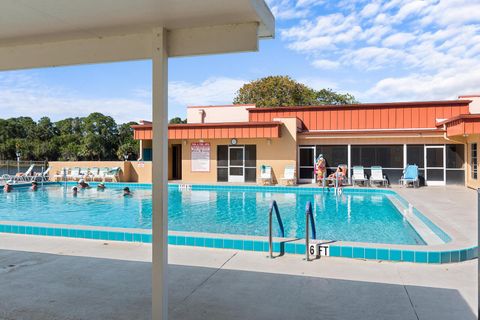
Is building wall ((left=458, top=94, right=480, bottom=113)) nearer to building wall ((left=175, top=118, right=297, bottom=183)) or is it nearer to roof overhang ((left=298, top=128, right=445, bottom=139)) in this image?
roof overhang ((left=298, top=128, right=445, bottom=139))

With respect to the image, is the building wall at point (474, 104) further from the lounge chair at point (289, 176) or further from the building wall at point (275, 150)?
the lounge chair at point (289, 176)

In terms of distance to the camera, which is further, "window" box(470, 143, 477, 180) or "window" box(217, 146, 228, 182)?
"window" box(217, 146, 228, 182)

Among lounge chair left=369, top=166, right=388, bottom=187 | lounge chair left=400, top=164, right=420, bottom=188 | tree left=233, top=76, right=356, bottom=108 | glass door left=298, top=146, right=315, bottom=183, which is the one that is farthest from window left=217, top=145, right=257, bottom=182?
tree left=233, top=76, right=356, bottom=108

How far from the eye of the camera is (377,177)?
1719 cm

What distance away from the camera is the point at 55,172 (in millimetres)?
21203

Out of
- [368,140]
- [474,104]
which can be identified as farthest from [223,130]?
[474,104]

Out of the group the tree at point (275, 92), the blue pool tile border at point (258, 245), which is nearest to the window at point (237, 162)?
the blue pool tile border at point (258, 245)

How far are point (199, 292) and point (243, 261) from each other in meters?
1.28

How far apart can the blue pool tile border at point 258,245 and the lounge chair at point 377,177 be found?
12.0m

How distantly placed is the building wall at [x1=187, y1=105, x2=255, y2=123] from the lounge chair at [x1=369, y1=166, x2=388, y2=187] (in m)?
7.82

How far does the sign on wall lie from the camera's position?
19969 millimetres

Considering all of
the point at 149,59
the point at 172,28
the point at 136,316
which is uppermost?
the point at 172,28

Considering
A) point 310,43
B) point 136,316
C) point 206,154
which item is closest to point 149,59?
point 136,316

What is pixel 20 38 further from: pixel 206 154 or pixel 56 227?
pixel 206 154
